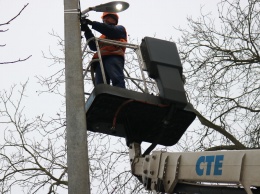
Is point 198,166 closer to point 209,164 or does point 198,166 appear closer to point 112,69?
point 209,164

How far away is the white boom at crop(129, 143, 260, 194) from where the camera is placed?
410 centimetres

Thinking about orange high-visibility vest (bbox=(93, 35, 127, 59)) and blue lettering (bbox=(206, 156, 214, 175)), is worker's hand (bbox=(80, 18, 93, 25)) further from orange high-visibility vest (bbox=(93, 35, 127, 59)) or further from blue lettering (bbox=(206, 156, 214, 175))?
blue lettering (bbox=(206, 156, 214, 175))

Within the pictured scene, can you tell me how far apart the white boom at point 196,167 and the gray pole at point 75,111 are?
1096 mm

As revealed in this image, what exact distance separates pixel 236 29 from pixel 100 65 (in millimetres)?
5332

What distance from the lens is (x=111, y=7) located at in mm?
4922

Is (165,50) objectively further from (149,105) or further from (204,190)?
(204,190)

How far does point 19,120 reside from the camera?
1037 centimetres

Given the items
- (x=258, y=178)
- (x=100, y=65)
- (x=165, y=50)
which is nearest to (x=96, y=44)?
(x=100, y=65)

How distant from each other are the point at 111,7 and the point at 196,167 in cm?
162

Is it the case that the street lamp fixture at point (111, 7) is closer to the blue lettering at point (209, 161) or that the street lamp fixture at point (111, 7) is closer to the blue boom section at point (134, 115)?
the blue boom section at point (134, 115)

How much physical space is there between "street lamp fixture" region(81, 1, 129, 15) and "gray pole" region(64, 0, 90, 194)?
0.44 m

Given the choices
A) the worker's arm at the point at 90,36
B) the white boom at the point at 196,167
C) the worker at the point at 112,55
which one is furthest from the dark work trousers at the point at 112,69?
the white boom at the point at 196,167

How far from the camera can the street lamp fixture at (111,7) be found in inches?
193

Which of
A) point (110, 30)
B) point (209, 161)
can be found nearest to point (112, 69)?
point (110, 30)
